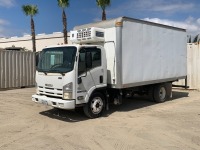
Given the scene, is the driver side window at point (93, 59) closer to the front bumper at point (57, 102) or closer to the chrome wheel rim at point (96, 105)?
the front bumper at point (57, 102)

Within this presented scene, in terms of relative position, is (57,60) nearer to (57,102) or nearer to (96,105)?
(57,102)

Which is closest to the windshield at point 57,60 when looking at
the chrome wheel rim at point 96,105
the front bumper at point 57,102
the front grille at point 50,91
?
the front grille at point 50,91

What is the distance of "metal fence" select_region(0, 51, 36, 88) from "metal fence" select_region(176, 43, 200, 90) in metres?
10.2

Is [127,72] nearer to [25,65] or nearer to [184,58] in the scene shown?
[184,58]

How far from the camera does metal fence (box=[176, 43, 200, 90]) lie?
16.6m

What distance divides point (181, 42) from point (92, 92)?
6087 millimetres

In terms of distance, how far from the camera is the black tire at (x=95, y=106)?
9.11 metres

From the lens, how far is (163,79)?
1194 cm

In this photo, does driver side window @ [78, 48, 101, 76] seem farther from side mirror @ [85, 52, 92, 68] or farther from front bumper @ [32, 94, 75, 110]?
front bumper @ [32, 94, 75, 110]

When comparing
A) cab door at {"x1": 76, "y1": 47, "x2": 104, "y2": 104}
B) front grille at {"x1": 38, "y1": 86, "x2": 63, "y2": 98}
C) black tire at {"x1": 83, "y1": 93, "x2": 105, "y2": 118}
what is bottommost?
black tire at {"x1": 83, "y1": 93, "x2": 105, "y2": 118}

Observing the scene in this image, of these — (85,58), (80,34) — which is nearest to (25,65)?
(80,34)

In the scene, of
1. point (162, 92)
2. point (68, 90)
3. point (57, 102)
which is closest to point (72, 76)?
point (68, 90)

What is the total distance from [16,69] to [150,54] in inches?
402

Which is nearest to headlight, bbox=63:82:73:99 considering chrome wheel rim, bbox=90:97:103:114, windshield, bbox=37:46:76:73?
windshield, bbox=37:46:76:73
